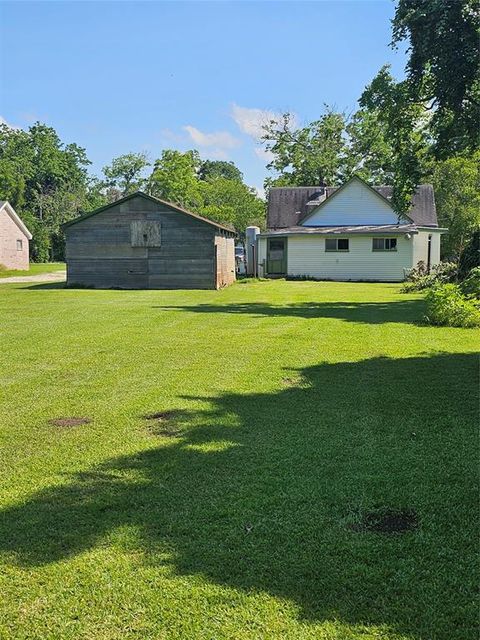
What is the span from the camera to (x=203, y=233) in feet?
80.5

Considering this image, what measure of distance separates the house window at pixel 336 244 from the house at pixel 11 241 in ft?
86.0

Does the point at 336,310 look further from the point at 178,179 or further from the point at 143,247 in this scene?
the point at 178,179

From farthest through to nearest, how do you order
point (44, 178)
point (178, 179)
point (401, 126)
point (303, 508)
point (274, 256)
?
point (44, 178)
point (178, 179)
point (274, 256)
point (401, 126)
point (303, 508)

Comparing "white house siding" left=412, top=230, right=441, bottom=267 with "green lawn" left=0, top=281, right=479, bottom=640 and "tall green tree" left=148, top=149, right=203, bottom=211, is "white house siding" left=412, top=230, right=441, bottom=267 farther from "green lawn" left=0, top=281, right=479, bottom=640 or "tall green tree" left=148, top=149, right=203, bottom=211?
"tall green tree" left=148, top=149, right=203, bottom=211

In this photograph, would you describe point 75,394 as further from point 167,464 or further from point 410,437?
point 410,437

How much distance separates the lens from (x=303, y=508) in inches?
144

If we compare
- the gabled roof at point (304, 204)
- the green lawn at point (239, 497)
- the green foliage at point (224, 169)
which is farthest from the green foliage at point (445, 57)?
the green foliage at point (224, 169)

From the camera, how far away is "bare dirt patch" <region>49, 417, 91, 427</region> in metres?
5.48

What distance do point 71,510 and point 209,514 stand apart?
867mm

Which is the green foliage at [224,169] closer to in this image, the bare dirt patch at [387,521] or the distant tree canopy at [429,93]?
the distant tree canopy at [429,93]

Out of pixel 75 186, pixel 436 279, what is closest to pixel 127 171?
pixel 75 186

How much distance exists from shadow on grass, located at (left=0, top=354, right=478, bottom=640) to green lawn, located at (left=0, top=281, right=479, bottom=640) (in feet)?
0.04

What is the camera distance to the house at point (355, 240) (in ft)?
102

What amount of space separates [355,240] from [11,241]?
28841 millimetres
